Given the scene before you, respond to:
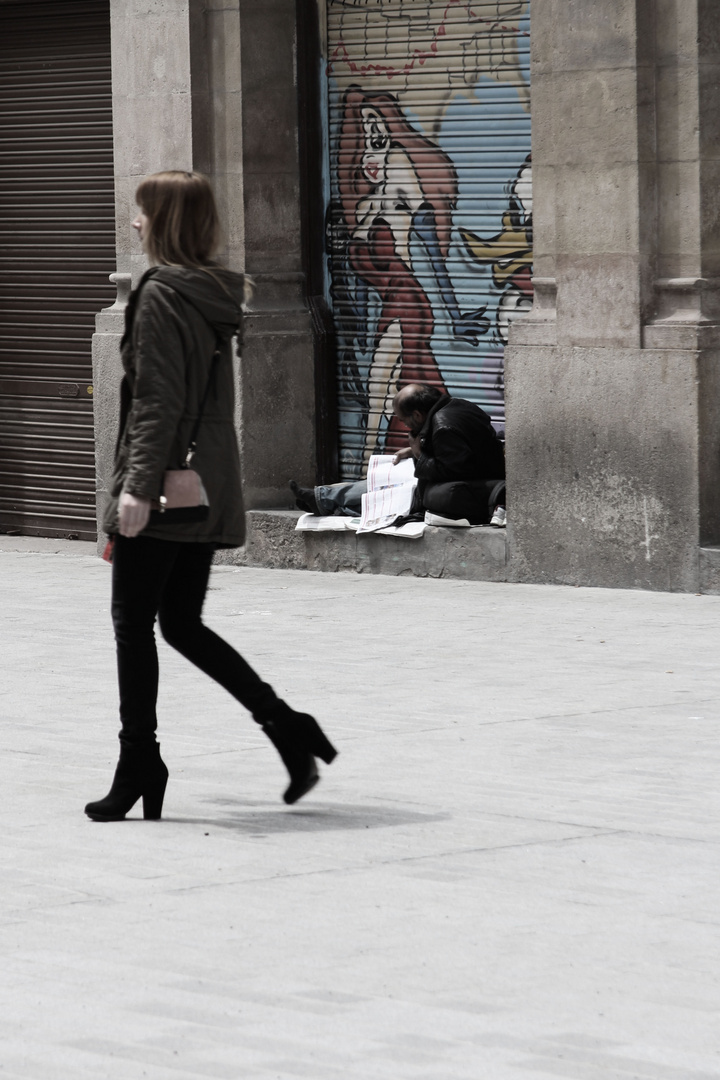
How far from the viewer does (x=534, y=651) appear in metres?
8.64

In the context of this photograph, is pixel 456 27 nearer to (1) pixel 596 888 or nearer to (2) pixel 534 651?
(2) pixel 534 651

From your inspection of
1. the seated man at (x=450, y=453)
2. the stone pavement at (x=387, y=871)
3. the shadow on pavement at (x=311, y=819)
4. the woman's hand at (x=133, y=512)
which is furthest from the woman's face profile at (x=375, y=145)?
the woman's hand at (x=133, y=512)

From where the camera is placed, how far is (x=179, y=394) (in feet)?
18.4

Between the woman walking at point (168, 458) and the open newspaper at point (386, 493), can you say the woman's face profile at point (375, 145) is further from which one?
the woman walking at point (168, 458)

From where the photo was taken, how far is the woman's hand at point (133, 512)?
556 centimetres

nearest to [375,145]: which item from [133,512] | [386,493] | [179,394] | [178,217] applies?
[386,493]

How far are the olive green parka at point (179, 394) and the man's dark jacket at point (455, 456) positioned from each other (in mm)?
5319

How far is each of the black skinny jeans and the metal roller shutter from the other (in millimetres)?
6034

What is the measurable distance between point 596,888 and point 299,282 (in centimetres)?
802

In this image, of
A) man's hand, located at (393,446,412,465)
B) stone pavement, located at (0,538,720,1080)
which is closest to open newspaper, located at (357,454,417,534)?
man's hand, located at (393,446,412,465)

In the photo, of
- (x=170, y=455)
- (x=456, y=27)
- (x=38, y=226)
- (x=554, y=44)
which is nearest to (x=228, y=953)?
(x=170, y=455)

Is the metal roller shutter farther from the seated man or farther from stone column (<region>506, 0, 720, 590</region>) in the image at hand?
stone column (<region>506, 0, 720, 590</region>)

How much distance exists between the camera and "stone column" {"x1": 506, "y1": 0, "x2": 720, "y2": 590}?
10.1 meters

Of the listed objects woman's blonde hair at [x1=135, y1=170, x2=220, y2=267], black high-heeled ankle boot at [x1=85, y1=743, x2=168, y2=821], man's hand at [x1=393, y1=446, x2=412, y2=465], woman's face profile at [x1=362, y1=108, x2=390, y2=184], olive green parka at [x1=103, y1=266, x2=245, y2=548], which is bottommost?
black high-heeled ankle boot at [x1=85, y1=743, x2=168, y2=821]
